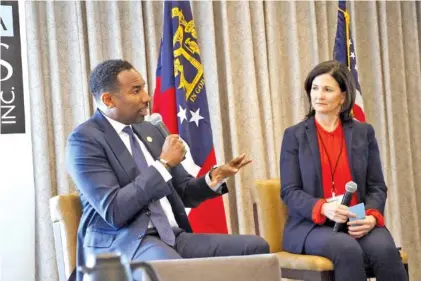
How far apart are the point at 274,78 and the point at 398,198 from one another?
4.58 feet

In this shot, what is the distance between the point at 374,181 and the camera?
11.7ft

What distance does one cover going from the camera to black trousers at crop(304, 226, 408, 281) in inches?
126

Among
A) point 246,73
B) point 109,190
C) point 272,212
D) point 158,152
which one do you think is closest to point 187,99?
point 246,73

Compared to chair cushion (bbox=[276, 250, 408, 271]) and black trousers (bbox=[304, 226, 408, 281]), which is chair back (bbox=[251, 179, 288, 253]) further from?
black trousers (bbox=[304, 226, 408, 281])

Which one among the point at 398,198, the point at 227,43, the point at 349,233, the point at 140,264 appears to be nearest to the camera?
the point at 140,264

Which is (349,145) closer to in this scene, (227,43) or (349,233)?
(349,233)

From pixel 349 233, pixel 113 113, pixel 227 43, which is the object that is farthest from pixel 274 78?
pixel 113 113

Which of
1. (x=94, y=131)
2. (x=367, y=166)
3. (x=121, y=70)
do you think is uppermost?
(x=121, y=70)

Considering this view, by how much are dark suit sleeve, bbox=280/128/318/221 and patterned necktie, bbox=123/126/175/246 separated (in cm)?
78

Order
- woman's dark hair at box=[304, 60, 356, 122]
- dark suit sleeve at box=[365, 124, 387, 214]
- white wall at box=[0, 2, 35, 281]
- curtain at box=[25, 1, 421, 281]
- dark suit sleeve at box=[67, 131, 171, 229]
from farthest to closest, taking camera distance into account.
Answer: curtain at box=[25, 1, 421, 281] < white wall at box=[0, 2, 35, 281] < woman's dark hair at box=[304, 60, 356, 122] < dark suit sleeve at box=[365, 124, 387, 214] < dark suit sleeve at box=[67, 131, 171, 229]

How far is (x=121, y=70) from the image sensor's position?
2977 millimetres

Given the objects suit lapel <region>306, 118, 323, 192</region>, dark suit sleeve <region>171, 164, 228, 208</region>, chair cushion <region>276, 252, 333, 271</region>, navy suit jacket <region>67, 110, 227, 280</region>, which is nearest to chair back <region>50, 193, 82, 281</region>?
navy suit jacket <region>67, 110, 227, 280</region>

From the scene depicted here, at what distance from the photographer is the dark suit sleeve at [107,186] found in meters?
2.71

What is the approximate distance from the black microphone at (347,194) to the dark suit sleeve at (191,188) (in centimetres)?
56
